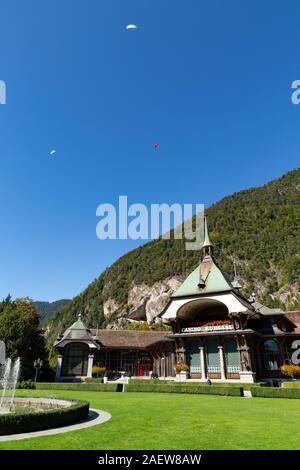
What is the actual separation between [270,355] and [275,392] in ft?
50.6

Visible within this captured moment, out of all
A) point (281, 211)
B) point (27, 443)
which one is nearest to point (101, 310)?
point (281, 211)

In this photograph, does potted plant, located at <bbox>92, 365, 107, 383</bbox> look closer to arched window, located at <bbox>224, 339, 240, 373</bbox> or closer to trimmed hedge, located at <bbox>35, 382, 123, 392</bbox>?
trimmed hedge, located at <bbox>35, 382, 123, 392</bbox>

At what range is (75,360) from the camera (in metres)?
52.7

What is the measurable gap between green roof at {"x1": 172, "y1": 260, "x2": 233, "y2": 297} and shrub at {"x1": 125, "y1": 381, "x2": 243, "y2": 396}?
1456 cm

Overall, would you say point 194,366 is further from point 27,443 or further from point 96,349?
point 27,443

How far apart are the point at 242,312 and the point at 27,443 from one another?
34.1 m

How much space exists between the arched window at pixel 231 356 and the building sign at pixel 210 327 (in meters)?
1.79

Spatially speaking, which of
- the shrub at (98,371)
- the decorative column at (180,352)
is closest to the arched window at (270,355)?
the decorative column at (180,352)

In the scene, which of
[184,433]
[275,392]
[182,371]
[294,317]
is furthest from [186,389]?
[294,317]

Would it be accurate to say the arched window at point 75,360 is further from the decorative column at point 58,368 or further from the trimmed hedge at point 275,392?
the trimmed hedge at point 275,392

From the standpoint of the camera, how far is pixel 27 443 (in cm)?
1090

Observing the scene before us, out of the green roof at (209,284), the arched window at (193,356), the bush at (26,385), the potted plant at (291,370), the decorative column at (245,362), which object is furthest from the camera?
the green roof at (209,284)

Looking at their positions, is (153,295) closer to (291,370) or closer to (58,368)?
(58,368)

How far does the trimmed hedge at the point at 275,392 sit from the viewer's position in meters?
27.6
